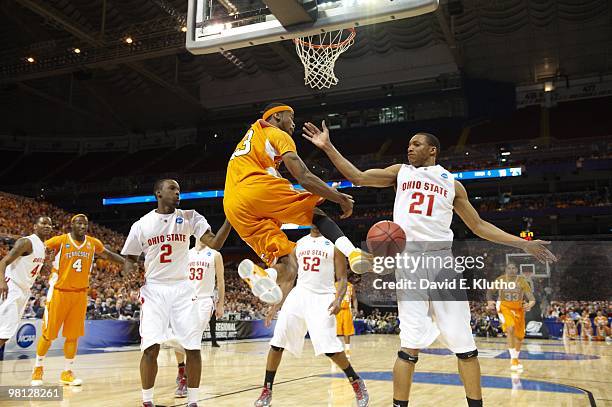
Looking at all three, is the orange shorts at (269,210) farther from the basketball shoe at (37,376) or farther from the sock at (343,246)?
the basketball shoe at (37,376)

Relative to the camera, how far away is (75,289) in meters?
7.61

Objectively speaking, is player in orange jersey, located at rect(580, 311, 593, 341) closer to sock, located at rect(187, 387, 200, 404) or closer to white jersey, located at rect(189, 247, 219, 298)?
white jersey, located at rect(189, 247, 219, 298)

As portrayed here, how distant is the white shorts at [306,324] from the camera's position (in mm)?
5750

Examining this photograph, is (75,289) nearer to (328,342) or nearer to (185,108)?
(328,342)

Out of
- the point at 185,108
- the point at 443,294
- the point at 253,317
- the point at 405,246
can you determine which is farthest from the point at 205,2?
the point at 185,108

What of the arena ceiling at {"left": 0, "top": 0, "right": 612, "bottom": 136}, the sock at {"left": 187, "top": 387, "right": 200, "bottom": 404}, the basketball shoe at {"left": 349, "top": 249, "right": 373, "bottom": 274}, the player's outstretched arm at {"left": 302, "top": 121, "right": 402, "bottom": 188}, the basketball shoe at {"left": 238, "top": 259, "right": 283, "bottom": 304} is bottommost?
the sock at {"left": 187, "top": 387, "right": 200, "bottom": 404}

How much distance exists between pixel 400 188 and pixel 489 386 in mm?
4313

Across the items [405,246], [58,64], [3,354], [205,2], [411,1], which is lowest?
[3,354]

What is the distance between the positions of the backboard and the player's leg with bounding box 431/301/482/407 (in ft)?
11.5

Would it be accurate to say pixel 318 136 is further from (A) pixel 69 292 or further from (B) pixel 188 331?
(A) pixel 69 292

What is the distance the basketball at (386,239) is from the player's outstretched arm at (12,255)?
189 inches

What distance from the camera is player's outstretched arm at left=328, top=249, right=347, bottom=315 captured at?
5262 mm

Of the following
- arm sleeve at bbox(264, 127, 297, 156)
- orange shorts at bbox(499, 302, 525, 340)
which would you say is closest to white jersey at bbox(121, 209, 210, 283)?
arm sleeve at bbox(264, 127, 297, 156)

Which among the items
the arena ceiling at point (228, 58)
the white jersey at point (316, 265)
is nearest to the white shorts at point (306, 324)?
the white jersey at point (316, 265)
